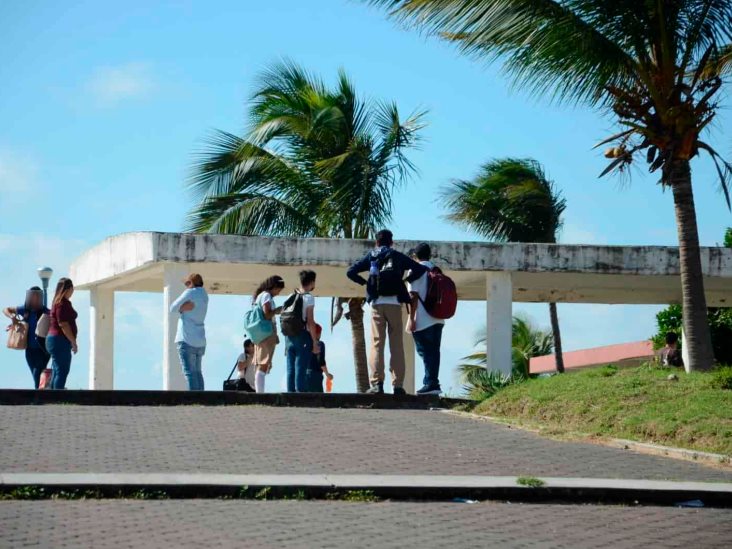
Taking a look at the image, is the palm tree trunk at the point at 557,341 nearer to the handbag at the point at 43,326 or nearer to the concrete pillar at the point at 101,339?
the concrete pillar at the point at 101,339

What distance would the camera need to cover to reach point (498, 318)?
65.1 ft

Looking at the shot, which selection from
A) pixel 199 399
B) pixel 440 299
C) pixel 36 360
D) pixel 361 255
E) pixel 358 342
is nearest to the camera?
pixel 199 399

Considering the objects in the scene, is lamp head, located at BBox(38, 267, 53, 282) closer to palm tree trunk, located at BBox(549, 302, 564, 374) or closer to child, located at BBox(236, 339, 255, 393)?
child, located at BBox(236, 339, 255, 393)

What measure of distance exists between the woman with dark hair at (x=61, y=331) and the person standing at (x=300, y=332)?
2.61 meters

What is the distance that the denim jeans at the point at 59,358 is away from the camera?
49.2 ft

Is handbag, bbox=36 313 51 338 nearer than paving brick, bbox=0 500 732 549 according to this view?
No

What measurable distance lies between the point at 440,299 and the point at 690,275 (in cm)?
329

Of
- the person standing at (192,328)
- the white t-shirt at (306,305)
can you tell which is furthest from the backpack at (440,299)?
the person standing at (192,328)

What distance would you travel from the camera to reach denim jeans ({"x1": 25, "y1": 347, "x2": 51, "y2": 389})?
1664 cm

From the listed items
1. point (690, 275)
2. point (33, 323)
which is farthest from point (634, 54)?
point (33, 323)

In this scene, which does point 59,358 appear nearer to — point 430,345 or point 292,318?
point 292,318

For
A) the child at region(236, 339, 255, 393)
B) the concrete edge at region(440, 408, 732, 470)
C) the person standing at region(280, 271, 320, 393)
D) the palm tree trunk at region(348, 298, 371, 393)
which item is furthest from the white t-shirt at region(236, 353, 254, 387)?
the palm tree trunk at region(348, 298, 371, 393)

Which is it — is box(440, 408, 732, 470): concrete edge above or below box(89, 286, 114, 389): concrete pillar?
below

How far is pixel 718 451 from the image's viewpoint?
10.7 metres
